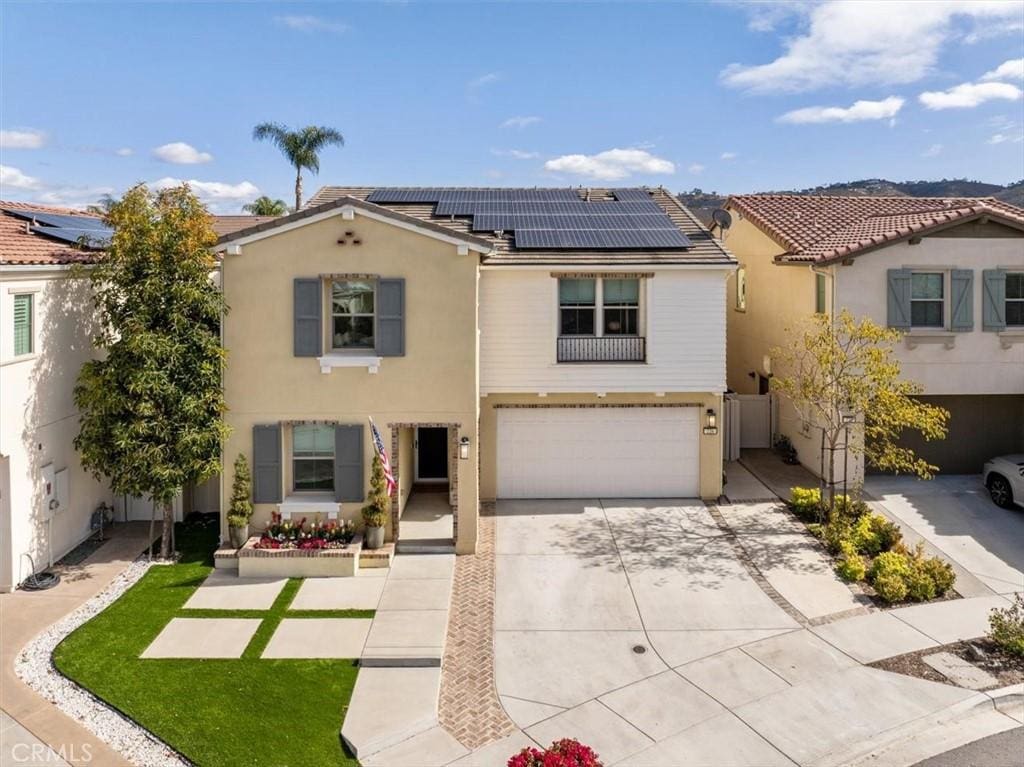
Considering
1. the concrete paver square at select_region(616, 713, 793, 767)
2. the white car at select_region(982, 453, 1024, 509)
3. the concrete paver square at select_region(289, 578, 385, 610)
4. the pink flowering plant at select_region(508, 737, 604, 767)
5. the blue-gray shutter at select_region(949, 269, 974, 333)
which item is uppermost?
the blue-gray shutter at select_region(949, 269, 974, 333)

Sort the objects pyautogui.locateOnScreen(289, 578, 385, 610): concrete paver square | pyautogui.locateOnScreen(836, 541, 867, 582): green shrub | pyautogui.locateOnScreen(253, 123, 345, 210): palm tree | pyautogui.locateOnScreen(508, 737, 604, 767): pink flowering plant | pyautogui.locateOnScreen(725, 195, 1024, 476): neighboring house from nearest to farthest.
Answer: pyautogui.locateOnScreen(508, 737, 604, 767): pink flowering plant
pyautogui.locateOnScreen(289, 578, 385, 610): concrete paver square
pyautogui.locateOnScreen(836, 541, 867, 582): green shrub
pyautogui.locateOnScreen(725, 195, 1024, 476): neighboring house
pyautogui.locateOnScreen(253, 123, 345, 210): palm tree

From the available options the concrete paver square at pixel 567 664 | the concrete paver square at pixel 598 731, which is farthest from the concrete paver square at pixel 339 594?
the concrete paver square at pixel 598 731

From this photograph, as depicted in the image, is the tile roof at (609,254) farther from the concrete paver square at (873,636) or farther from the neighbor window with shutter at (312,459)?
the concrete paver square at (873,636)

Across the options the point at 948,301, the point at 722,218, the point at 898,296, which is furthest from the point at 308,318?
the point at 948,301

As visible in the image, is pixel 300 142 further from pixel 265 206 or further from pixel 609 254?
pixel 609 254

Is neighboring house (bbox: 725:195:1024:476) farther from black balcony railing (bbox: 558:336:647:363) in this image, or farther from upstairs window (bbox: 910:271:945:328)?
black balcony railing (bbox: 558:336:647:363)

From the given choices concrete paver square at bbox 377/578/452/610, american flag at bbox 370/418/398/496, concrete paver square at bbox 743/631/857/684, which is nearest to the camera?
concrete paver square at bbox 743/631/857/684

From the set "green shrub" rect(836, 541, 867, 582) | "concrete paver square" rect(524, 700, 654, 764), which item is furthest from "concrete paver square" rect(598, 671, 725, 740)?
"green shrub" rect(836, 541, 867, 582)

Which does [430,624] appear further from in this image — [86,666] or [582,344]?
[582,344]
